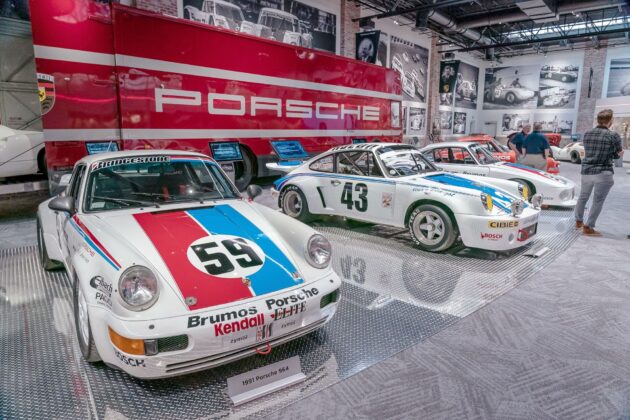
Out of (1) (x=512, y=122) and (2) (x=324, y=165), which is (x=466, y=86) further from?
(2) (x=324, y=165)

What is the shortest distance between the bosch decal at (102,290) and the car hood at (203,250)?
0.37 feet

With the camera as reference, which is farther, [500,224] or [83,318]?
[500,224]

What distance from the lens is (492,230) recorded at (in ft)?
13.6

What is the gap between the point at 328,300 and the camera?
7.98 ft

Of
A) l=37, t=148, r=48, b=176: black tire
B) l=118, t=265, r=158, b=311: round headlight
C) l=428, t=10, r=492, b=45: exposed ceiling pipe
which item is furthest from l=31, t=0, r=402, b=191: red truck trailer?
l=428, t=10, r=492, b=45: exposed ceiling pipe

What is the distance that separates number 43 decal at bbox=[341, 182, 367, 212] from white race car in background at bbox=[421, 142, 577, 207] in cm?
241

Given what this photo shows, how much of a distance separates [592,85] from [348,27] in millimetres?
16045

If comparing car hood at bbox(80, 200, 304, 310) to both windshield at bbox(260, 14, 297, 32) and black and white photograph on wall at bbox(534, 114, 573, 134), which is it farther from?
black and white photograph on wall at bbox(534, 114, 573, 134)

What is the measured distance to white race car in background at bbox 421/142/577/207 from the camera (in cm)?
686

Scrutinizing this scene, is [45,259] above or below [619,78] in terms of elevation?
below

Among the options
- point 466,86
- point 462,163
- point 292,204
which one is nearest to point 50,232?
A: point 292,204

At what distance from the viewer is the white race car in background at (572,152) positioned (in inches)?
653

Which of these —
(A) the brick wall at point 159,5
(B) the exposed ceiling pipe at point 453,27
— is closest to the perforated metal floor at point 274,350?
(A) the brick wall at point 159,5

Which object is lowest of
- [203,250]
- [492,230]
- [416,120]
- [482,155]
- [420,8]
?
[492,230]
